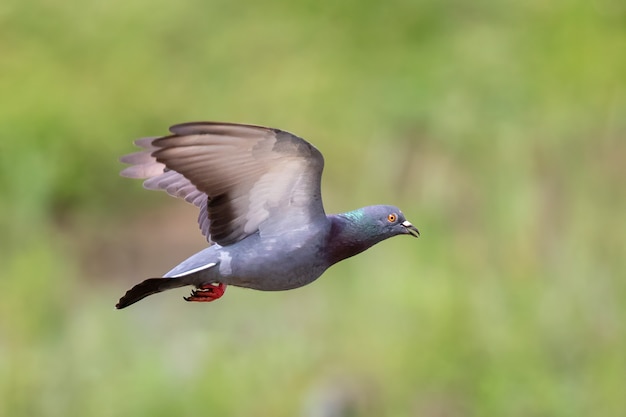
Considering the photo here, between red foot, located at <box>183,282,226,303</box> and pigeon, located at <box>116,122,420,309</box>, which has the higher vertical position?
pigeon, located at <box>116,122,420,309</box>

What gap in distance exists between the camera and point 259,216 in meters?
4.25

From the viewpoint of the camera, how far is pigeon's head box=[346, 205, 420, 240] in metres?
4.34

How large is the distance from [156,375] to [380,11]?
6.10 metres

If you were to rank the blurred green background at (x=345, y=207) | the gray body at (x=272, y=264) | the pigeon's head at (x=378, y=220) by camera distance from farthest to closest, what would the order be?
the blurred green background at (x=345, y=207)
the pigeon's head at (x=378, y=220)
the gray body at (x=272, y=264)

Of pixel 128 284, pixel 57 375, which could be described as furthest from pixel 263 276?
pixel 128 284

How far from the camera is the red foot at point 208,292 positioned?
14.3ft

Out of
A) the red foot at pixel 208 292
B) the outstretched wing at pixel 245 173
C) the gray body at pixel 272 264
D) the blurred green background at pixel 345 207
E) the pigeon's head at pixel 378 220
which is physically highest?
the outstretched wing at pixel 245 173

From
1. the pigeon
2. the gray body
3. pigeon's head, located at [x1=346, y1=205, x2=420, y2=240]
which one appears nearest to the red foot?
the pigeon

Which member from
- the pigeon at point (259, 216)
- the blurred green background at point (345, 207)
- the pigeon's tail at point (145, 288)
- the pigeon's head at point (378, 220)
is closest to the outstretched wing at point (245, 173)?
the pigeon at point (259, 216)

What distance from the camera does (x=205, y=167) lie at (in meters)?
4.11

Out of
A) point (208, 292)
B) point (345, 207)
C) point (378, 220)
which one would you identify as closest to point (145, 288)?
point (208, 292)

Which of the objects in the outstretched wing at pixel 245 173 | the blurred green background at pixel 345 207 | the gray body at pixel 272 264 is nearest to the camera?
the outstretched wing at pixel 245 173

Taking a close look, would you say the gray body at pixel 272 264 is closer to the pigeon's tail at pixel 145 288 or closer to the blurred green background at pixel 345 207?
the pigeon's tail at pixel 145 288

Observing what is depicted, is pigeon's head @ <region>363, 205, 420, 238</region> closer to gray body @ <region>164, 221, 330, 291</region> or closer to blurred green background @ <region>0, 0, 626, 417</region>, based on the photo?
gray body @ <region>164, 221, 330, 291</region>
